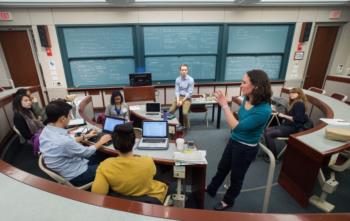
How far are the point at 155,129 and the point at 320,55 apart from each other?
590 cm

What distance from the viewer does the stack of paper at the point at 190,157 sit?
1637 millimetres

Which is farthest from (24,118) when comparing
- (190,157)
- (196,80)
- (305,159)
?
(196,80)

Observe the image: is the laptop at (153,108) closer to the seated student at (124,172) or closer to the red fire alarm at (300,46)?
the seated student at (124,172)

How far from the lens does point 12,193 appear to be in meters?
1.02

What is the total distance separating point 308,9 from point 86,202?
6461 mm

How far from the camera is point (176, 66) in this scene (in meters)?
5.20

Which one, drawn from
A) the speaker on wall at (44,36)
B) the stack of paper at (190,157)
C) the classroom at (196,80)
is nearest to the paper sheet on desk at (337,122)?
the classroom at (196,80)

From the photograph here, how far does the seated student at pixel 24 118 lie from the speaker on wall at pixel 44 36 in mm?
2511

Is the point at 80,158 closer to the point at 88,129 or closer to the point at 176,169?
the point at 88,129

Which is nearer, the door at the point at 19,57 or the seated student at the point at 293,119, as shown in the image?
the seated student at the point at 293,119

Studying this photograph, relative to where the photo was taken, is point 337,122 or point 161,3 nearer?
point 337,122

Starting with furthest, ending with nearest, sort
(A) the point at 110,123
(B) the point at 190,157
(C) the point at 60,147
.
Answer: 1. (A) the point at 110,123
2. (B) the point at 190,157
3. (C) the point at 60,147

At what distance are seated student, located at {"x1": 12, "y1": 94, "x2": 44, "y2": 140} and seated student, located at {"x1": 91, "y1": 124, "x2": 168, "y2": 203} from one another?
6.75ft

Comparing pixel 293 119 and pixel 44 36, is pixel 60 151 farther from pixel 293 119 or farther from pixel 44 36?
pixel 44 36
